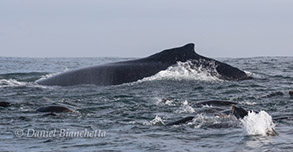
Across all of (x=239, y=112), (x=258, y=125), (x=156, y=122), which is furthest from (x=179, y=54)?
(x=258, y=125)

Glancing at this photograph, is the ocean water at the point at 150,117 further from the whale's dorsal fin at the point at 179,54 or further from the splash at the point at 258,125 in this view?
the whale's dorsal fin at the point at 179,54

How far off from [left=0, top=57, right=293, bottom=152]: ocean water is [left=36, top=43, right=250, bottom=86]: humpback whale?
27 cm

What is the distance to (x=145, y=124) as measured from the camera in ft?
34.2

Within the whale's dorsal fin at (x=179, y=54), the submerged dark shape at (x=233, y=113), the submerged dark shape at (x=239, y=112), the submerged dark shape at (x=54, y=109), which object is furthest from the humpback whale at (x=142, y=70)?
the submerged dark shape at (x=239, y=112)

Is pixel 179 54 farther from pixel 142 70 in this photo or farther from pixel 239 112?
pixel 239 112

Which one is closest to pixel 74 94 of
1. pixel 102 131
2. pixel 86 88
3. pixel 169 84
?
pixel 86 88

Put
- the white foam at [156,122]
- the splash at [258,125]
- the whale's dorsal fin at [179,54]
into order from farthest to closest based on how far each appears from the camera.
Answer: the whale's dorsal fin at [179,54]
the white foam at [156,122]
the splash at [258,125]

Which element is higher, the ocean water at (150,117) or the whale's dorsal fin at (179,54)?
the whale's dorsal fin at (179,54)

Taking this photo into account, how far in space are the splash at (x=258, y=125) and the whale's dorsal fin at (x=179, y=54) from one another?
28.2 feet

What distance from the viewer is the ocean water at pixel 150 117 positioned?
849 centimetres

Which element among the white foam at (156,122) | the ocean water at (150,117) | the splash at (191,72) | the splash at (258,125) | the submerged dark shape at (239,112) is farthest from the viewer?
the splash at (191,72)

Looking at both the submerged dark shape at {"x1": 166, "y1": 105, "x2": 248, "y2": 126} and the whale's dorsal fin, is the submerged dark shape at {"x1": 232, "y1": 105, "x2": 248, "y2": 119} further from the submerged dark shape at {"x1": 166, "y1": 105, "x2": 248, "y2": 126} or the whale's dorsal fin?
the whale's dorsal fin

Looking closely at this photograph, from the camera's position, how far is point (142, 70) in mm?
18438

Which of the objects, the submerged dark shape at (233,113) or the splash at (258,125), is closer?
the splash at (258,125)
